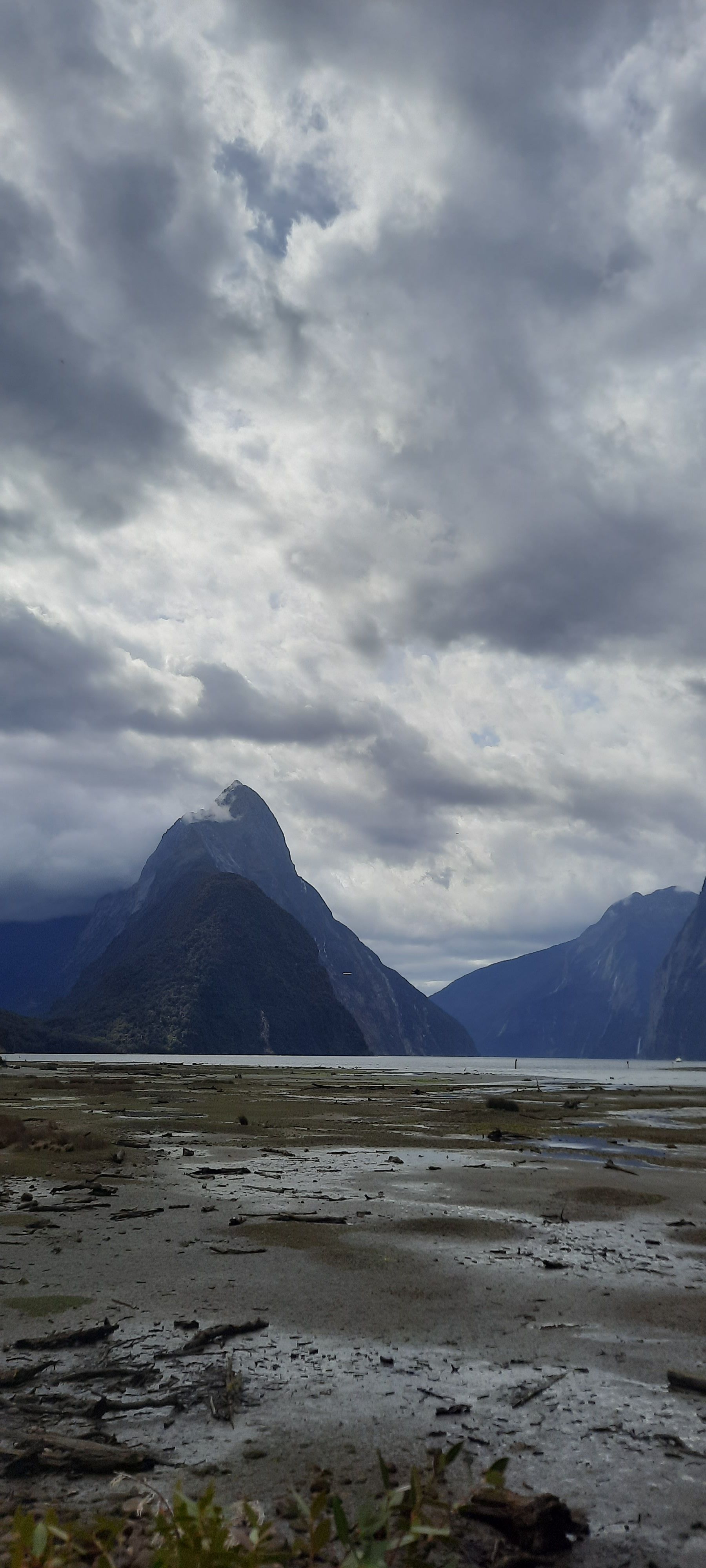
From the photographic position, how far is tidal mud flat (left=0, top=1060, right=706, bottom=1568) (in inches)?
202

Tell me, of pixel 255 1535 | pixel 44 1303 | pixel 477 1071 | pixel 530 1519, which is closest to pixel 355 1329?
pixel 44 1303

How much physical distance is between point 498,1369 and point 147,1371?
296cm

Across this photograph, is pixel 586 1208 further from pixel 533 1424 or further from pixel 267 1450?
pixel 267 1450

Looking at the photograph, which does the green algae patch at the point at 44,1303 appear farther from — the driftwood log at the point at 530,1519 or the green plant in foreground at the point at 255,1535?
the driftwood log at the point at 530,1519

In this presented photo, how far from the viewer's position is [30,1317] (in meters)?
8.17

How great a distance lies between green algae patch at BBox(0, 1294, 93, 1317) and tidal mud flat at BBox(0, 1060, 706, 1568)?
0.10 ft

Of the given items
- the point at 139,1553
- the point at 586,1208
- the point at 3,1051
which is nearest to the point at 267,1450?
the point at 139,1553

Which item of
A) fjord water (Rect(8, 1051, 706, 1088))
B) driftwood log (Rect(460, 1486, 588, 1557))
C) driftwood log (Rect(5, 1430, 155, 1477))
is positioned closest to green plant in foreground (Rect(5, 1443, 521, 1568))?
driftwood log (Rect(460, 1486, 588, 1557))

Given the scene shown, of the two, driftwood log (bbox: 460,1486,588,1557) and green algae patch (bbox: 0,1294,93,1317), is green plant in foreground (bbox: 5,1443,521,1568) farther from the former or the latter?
green algae patch (bbox: 0,1294,93,1317)

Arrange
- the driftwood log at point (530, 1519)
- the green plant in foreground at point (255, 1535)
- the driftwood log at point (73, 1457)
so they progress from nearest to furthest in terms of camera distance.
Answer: the green plant in foreground at point (255, 1535) → the driftwood log at point (530, 1519) → the driftwood log at point (73, 1457)

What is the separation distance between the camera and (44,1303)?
28.2 ft

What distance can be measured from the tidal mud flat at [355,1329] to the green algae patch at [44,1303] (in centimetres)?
3

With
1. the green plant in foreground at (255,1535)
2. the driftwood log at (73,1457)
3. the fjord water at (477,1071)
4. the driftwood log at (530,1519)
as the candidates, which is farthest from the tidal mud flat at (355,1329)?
the fjord water at (477,1071)

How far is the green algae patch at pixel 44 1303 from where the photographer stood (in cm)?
833
